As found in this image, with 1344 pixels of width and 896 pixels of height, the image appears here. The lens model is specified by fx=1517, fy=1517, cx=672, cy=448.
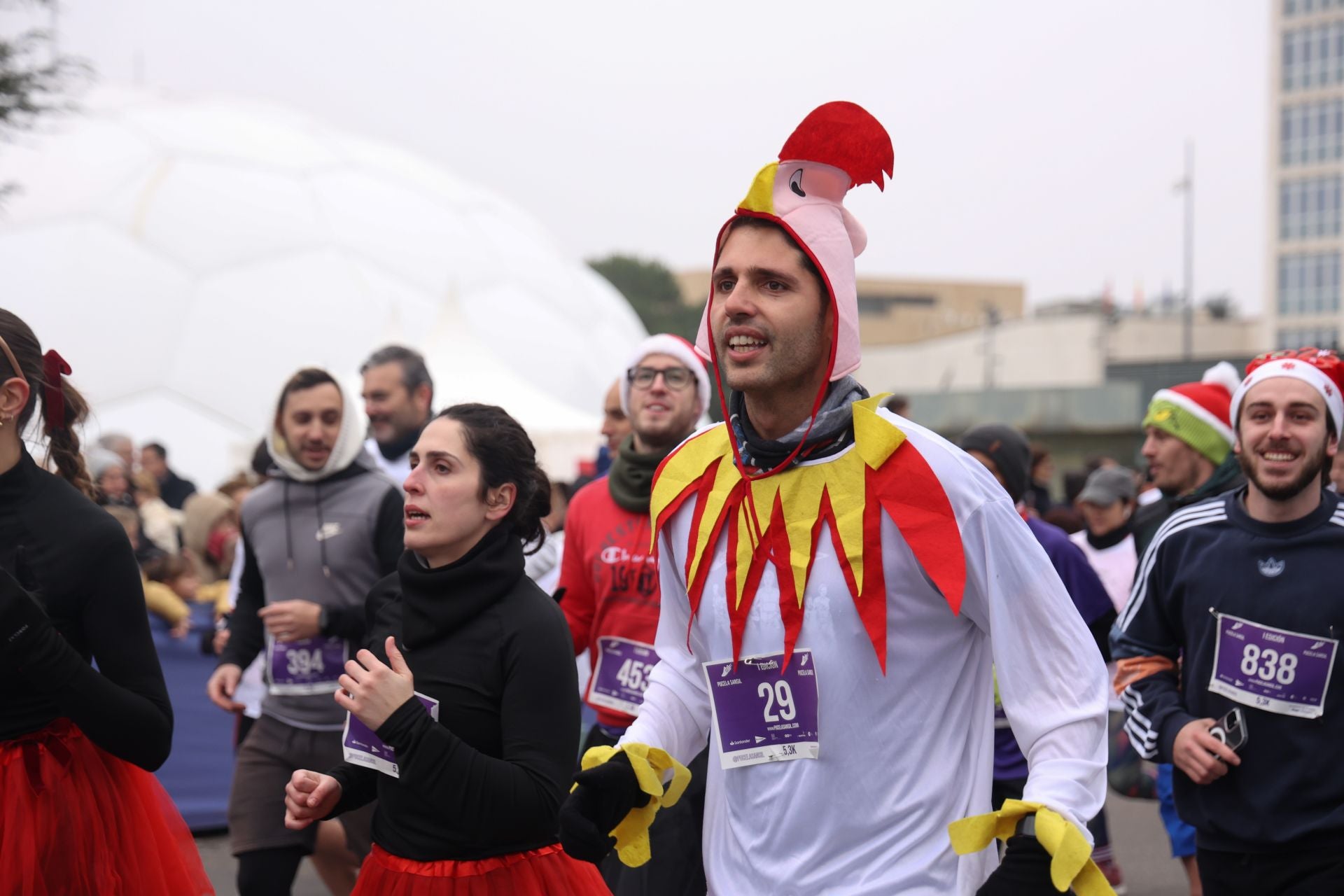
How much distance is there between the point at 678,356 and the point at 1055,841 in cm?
307

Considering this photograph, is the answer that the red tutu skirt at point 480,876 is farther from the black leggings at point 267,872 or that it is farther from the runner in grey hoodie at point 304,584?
the runner in grey hoodie at point 304,584

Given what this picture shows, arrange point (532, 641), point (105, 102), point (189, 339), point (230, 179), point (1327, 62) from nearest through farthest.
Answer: point (532, 641), point (189, 339), point (230, 179), point (105, 102), point (1327, 62)

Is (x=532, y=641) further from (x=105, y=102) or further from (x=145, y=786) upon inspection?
(x=105, y=102)

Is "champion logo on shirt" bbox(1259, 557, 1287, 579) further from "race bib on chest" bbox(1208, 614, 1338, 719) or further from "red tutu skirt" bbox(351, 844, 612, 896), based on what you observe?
"red tutu skirt" bbox(351, 844, 612, 896)

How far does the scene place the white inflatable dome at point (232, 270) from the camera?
22703 millimetres

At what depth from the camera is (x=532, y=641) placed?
3.25m

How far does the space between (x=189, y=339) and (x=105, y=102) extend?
809 cm

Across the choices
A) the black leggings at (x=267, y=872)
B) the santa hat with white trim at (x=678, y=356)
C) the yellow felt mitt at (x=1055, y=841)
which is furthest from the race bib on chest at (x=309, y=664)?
the yellow felt mitt at (x=1055, y=841)

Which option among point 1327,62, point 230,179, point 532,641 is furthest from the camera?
point 1327,62

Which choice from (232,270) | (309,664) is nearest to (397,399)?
(309,664)

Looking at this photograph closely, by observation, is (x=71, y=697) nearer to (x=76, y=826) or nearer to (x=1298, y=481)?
(x=76, y=826)

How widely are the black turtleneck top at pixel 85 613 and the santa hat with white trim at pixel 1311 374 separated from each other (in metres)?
2.85

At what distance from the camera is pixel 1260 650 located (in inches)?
151

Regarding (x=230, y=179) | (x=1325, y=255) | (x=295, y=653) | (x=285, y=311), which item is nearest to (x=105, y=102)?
(x=230, y=179)
